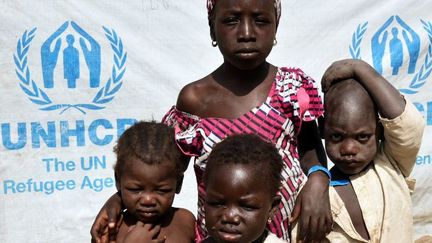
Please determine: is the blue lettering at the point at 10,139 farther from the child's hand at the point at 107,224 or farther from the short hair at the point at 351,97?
the short hair at the point at 351,97

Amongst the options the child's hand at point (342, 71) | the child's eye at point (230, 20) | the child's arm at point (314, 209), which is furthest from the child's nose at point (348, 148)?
the child's eye at point (230, 20)

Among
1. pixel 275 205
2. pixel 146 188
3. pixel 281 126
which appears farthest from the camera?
pixel 146 188

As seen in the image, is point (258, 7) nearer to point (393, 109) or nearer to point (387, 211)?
point (393, 109)

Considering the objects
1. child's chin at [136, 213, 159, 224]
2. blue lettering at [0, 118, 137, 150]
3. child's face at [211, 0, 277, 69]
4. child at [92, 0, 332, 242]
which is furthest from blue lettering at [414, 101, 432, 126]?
child's chin at [136, 213, 159, 224]

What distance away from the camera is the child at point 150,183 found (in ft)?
7.77

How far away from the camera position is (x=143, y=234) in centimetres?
237

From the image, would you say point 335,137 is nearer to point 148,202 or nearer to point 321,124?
point 321,124

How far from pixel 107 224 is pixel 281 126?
2.31ft

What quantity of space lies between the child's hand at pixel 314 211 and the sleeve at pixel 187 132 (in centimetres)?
39

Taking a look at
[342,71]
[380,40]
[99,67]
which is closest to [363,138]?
[342,71]

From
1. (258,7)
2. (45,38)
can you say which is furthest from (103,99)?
(258,7)

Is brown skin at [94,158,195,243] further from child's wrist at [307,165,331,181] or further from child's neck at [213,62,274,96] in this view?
child's wrist at [307,165,331,181]

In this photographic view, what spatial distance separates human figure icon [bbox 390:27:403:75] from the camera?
14.2 ft

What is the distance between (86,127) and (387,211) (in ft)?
7.70
